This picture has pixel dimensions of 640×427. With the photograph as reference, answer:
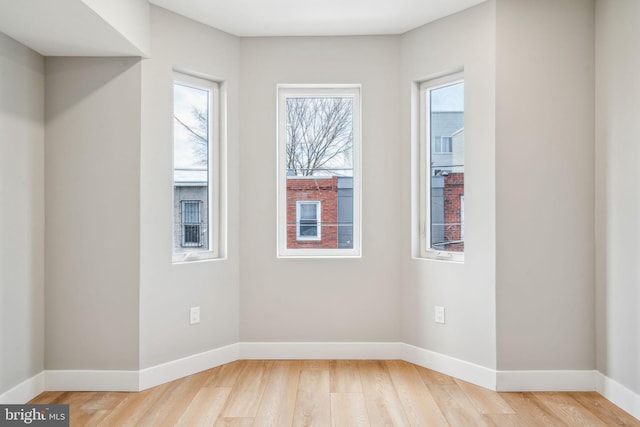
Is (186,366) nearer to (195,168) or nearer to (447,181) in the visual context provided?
(195,168)

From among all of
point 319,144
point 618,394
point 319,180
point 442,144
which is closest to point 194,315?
point 319,180

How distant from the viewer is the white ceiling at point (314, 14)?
3.12 metres

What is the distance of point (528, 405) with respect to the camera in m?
2.83

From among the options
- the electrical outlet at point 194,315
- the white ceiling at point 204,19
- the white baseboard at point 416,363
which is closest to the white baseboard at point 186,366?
the white baseboard at point 416,363

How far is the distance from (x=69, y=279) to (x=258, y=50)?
2.15 meters

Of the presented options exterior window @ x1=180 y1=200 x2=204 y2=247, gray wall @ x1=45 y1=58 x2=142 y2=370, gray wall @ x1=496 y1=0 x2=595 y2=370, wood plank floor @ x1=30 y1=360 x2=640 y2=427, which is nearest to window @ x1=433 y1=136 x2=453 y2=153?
gray wall @ x1=496 y1=0 x2=595 y2=370

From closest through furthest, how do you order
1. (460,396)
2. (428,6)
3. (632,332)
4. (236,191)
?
(632,332), (460,396), (428,6), (236,191)

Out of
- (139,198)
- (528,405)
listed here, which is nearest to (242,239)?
(139,198)

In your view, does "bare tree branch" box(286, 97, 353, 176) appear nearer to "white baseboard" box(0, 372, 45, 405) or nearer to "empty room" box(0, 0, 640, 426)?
"empty room" box(0, 0, 640, 426)

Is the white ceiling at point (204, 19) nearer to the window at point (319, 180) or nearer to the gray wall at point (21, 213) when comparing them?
the gray wall at point (21, 213)

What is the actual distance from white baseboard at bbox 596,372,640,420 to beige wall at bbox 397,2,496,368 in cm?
66

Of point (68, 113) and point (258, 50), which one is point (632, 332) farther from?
point (68, 113)

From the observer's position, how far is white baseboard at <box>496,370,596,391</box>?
304 centimetres

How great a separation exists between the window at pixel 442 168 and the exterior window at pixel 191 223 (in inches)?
66.6
